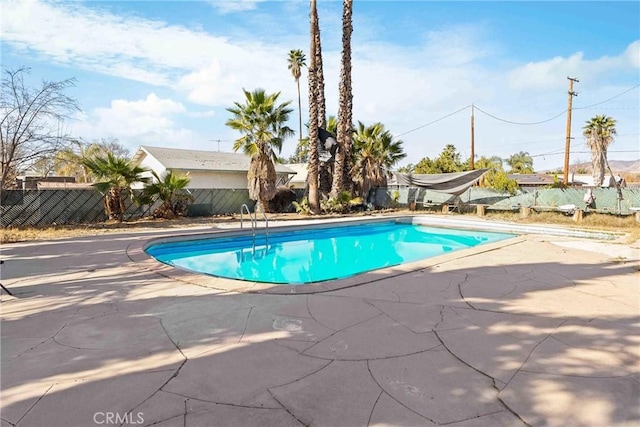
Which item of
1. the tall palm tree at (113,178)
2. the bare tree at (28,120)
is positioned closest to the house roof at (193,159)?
the tall palm tree at (113,178)

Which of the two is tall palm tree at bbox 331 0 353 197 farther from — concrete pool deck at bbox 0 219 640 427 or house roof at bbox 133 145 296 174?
concrete pool deck at bbox 0 219 640 427

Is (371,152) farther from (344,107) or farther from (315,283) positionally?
(315,283)

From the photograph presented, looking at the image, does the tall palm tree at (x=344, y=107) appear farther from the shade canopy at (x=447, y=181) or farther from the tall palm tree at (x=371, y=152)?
the shade canopy at (x=447, y=181)

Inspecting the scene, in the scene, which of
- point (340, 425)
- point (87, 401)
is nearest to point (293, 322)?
point (340, 425)

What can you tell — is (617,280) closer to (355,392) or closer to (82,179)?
(355,392)

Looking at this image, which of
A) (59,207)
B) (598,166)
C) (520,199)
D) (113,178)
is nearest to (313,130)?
(113,178)

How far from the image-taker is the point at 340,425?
1.87m

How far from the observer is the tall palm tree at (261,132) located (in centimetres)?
1488

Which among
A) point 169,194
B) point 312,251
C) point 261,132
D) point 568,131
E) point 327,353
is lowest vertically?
point 312,251

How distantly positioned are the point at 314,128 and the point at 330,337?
13.8 m

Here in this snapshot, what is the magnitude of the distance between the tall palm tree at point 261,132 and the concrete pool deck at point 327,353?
36.5 ft

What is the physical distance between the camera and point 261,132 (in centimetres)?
1521

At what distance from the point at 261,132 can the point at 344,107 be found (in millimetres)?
4287

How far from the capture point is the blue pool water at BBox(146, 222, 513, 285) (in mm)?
7582
